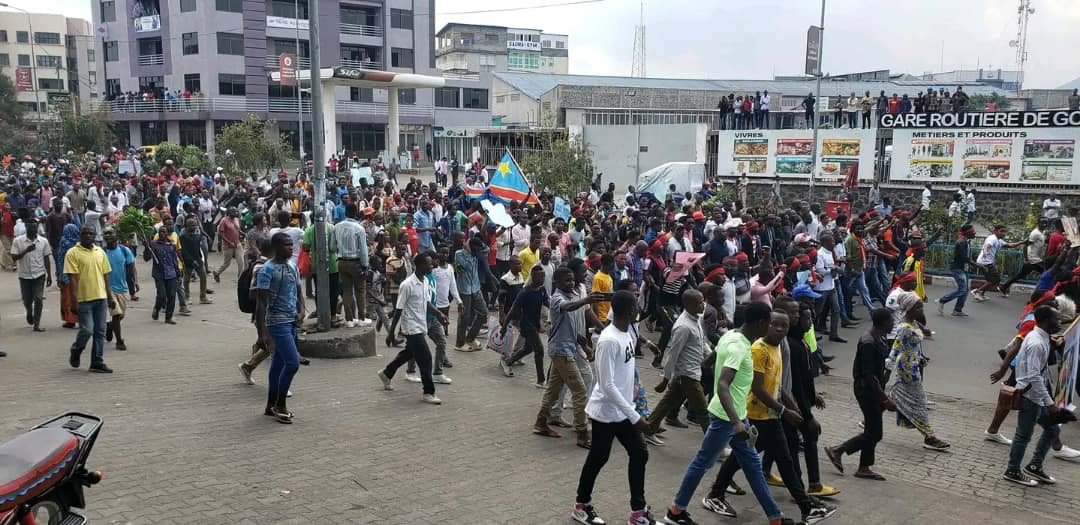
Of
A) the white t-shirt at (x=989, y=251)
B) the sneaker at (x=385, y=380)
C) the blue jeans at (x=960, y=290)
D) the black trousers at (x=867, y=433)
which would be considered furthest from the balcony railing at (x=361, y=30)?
the black trousers at (x=867, y=433)

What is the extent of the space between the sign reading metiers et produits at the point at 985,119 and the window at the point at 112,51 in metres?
48.1

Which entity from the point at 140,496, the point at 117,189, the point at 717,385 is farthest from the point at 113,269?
the point at 117,189

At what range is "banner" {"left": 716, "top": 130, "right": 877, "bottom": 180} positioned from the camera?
27828 mm

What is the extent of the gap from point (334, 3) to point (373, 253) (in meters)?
43.1

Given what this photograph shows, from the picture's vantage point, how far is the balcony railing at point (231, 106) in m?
48.9

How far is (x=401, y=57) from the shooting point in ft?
180

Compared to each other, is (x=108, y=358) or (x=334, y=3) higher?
(x=334, y=3)

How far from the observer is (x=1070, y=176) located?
23828 millimetres

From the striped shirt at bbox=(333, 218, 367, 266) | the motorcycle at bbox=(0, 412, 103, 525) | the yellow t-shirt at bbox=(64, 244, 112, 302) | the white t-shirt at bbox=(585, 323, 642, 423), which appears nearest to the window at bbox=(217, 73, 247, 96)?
the striped shirt at bbox=(333, 218, 367, 266)

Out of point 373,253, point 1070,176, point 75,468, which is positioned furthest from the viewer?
point 1070,176

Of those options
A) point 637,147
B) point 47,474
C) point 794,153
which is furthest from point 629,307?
point 637,147

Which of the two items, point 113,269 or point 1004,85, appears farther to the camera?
point 1004,85

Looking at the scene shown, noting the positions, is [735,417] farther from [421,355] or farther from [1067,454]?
[1067,454]

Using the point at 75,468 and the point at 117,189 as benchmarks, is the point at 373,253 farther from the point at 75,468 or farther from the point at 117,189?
the point at 117,189
